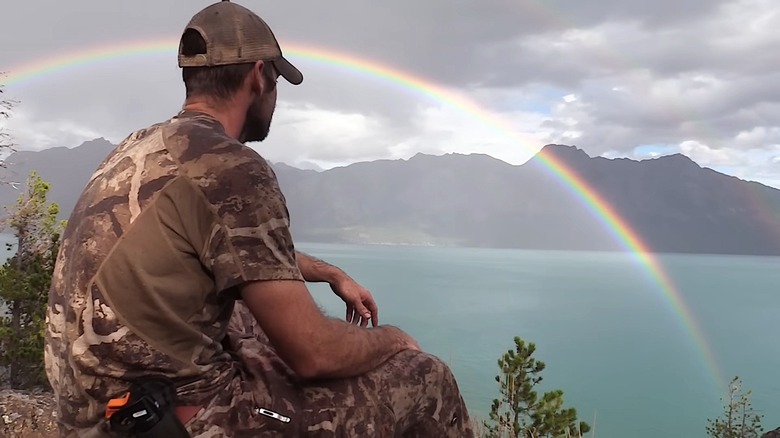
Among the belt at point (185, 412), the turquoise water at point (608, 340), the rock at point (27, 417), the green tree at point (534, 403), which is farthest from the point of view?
the turquoise water at point (608, 340)

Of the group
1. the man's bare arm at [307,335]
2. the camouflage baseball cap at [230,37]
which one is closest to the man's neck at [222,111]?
the camouflage baseball cap at [230,37]

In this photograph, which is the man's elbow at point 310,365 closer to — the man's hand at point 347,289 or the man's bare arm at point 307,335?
the man's bare arm at point 307,335

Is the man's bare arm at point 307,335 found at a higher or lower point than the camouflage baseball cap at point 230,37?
lower

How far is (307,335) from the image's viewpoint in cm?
181

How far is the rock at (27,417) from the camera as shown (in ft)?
14.8

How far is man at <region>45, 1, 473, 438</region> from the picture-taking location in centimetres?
170

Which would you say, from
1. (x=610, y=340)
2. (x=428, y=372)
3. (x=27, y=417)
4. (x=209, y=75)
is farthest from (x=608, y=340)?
(x=209, y=75)

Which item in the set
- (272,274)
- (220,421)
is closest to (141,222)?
(272,274)

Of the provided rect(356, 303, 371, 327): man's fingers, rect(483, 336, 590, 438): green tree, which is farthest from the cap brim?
rect(483, 336, 590, 438): green tree

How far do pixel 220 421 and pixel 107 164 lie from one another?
91cm

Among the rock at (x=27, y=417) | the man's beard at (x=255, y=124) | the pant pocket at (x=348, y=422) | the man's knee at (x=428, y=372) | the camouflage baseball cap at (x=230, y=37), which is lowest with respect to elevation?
the rock at (x=27, y=417)

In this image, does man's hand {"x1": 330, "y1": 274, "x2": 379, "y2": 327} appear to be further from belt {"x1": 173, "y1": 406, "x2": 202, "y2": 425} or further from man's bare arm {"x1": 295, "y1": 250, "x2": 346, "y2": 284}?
belt {"x1": 173, "y1": 406, "x2": 202, "y2": 425}

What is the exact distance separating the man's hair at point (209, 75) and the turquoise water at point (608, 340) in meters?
10.2

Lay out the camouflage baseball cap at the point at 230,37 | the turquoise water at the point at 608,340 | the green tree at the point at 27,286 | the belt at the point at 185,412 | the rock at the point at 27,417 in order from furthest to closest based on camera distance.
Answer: the turquoise water at the point at 608,340 < the green tree at the point at 27,286 < the rock at the point at 27,417 < the camouflage baseball cap at the point at 230,37 < the belt at the point at 185,412
